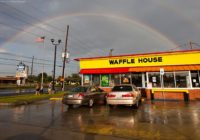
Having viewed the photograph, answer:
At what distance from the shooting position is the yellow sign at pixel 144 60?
19.7 meters

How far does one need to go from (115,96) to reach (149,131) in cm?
569

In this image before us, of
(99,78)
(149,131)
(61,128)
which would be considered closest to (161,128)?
(149,131)

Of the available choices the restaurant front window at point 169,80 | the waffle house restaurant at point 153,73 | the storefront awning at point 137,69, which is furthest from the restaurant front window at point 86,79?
the restaurant front window at point 169,80

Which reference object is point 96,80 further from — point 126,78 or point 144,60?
point 144,60

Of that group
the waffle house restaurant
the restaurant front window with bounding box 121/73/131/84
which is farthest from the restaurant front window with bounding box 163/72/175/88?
the restaurant front window with bounding box 121/73/131/84

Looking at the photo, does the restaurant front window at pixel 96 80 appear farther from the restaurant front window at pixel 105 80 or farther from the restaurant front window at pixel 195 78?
the restaurant front window at pixel 195 78

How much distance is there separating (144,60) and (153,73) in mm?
1884

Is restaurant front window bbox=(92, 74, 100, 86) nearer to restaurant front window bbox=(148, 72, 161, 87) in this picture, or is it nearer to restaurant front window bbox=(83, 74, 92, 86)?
restaurant front window bbox=(83, 74, 92, 86)

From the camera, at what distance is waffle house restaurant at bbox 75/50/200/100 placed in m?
19.3

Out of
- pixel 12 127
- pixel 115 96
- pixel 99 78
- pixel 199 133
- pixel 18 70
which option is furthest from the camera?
pixel 18 70

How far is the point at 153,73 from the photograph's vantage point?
21109 mm

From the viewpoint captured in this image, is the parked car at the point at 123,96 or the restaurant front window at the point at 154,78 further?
the restaurant front window at the point at 154,78

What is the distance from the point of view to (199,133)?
678 cm

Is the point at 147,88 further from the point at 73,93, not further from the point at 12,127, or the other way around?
the point at 12,127
